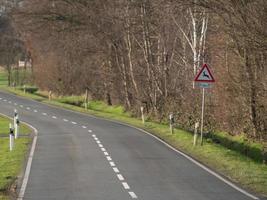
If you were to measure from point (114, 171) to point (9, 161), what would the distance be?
445 centimetres

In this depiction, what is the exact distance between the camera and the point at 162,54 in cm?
4262

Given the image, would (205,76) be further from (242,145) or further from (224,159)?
(242,145)

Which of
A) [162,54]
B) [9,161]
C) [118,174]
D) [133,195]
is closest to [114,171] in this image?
[118,174]

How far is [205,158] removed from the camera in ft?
73.6

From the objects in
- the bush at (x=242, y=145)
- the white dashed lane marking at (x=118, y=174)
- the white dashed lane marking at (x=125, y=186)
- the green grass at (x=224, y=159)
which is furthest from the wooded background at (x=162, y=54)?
the white dashed lane marking at (x=125, y=186)

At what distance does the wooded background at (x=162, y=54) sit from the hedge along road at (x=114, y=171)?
4.70m

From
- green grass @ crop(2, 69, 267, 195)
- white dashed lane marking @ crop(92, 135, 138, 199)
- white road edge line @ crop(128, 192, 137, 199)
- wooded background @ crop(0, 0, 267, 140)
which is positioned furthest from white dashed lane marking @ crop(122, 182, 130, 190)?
wooded background @ crop(0, 0, 267, 140)

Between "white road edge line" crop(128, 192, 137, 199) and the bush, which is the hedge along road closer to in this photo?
"white road edge line" crop(128, 192, 137, 199)

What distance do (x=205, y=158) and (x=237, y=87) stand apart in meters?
8.06

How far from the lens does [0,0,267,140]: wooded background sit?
25.4m

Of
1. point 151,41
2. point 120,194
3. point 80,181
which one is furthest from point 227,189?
point 151,41

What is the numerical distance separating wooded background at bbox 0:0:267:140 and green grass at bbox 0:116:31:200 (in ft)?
26.5

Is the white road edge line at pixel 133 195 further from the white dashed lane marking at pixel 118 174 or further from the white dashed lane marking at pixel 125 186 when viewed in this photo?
the white dashed lane marking at pixel 125 186

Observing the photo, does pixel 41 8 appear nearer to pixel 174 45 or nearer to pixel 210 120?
pixel 174 45
